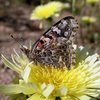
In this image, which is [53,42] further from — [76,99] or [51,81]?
[76,99]

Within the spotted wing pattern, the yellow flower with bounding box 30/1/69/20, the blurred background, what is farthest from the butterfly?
the yellow flower with bounding box 30/1/69/20

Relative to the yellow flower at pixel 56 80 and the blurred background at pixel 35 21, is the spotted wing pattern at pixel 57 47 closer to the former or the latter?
Result: the yellow flower at pixel 56 80

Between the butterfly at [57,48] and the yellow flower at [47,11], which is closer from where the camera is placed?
the butterfly at [57,48]

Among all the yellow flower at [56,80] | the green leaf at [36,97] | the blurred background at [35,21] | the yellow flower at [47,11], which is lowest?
the green leaf at [36,97]

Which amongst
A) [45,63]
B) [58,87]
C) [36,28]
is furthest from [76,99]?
[36,28]

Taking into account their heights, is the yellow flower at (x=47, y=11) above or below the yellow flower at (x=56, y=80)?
above

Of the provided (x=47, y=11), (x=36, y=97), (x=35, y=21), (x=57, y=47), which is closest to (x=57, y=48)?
(x=57, y=47)

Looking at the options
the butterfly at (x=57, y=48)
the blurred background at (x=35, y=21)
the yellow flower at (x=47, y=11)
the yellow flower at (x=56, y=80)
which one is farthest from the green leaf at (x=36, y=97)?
the yellow flower at (x=47, y=11)

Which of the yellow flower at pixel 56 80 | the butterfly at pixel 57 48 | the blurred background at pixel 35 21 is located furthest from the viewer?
the blurred background at pixel 35 21
